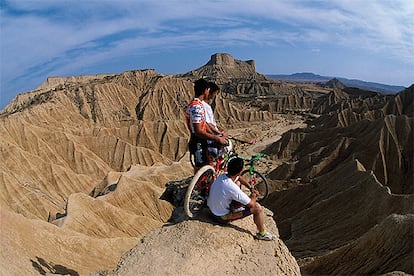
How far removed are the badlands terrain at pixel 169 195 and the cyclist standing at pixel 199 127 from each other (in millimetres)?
1217

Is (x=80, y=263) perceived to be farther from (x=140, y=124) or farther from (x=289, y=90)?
(x=289, y=90)

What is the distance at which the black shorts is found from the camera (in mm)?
9752

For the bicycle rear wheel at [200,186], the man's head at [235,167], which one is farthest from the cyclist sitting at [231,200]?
the bicycle rear wheel at [200,186]

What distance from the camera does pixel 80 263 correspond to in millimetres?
18562

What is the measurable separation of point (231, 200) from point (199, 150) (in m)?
1.53

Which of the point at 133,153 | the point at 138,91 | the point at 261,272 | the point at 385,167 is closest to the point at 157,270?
the point at 261,272

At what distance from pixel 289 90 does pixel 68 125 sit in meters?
115

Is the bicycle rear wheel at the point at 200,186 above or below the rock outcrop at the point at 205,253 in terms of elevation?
above

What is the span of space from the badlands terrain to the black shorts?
1.17 meters

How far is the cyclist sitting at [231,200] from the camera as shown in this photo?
29.2ft

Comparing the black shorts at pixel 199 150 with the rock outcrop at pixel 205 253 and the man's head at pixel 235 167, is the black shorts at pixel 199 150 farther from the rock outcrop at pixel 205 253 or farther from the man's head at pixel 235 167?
the rock outcrop at pixel 205 253

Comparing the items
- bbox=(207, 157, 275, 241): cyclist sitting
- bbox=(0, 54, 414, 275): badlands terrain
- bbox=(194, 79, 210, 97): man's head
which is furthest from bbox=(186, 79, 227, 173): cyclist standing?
bbox=(0, 54, 414, 275): badlands terrain

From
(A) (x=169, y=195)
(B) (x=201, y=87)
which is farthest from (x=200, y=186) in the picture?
(A) (x=169, y=195)

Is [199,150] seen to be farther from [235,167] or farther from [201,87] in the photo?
[201,87]
